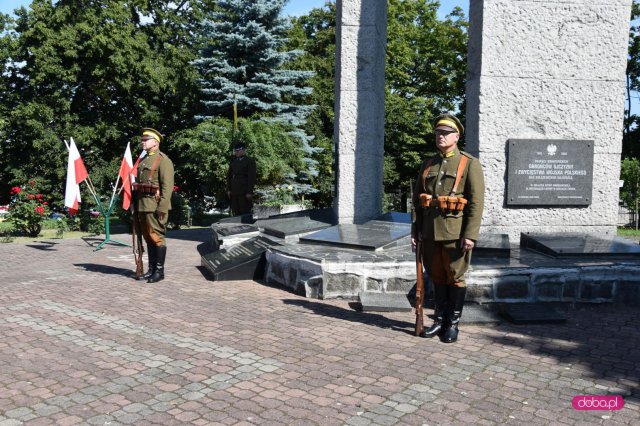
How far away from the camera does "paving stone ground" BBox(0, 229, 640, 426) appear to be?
3279 millimetres

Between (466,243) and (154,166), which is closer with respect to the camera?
(466,243)

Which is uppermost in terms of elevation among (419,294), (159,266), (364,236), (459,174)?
(459,174)

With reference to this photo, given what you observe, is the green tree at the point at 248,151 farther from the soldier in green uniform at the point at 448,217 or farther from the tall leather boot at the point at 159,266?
the soldier in green uniform at the point at 448,217

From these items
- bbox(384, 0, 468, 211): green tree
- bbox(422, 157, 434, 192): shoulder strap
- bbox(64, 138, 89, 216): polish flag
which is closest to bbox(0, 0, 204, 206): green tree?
bbox(384, 0, 468, 211): green tree

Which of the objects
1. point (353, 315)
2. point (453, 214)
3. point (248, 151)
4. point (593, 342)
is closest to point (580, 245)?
point (593, 342)

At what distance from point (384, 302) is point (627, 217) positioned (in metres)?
22.4

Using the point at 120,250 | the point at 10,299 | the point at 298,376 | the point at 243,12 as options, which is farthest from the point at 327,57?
the point at 298,376

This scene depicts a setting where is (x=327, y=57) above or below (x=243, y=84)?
above

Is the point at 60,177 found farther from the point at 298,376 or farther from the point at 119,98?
the point at 298,376

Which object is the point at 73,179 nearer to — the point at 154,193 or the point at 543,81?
the point at 154,193

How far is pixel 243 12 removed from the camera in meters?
20.0

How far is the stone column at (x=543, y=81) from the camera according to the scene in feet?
23.0

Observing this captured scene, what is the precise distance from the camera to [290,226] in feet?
27.3

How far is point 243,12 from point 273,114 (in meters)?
3.82
